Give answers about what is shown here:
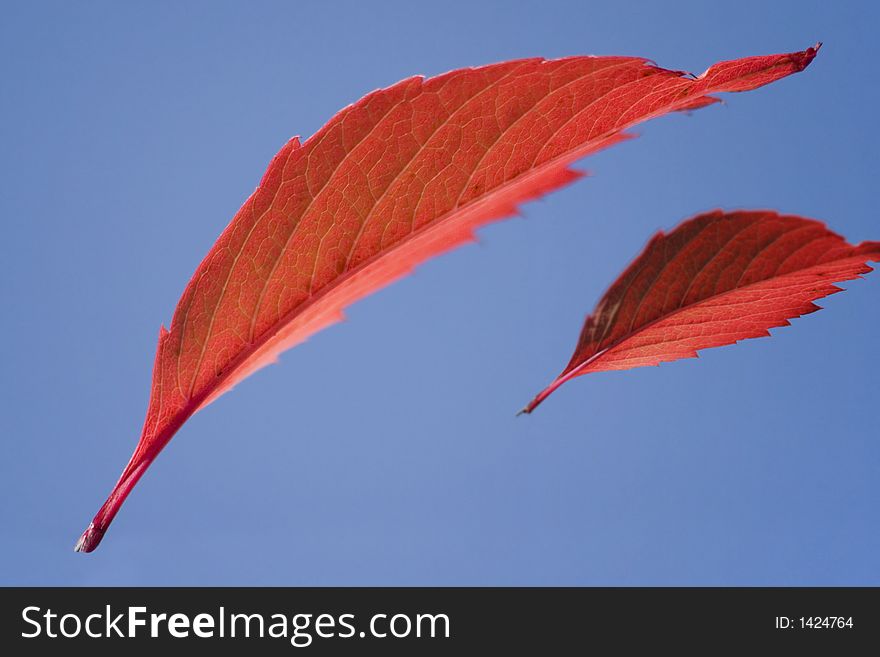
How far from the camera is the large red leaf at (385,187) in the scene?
433mm

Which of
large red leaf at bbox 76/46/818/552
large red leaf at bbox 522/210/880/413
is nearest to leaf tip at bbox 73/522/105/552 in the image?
large red leaf at bbox 76/46/818/552

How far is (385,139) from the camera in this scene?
46 centimetres

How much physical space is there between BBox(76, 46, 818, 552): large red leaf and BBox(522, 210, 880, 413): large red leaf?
0.12m

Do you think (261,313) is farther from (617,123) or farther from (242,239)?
(617,123)

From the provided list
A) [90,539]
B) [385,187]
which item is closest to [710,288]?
[385,187]

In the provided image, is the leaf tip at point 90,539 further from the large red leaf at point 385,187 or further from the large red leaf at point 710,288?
the large red leaf at point 710,288

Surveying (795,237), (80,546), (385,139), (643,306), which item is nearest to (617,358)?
(643,306)

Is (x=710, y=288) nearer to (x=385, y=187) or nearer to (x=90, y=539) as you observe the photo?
(x=385, y=187)

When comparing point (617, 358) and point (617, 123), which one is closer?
point (617, 123)

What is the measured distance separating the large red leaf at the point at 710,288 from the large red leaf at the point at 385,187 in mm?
124

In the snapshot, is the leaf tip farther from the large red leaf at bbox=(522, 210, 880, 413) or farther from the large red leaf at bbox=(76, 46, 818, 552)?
the large red leaf at bbox=(522, 210, 880, 413)

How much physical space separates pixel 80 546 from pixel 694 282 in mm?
487

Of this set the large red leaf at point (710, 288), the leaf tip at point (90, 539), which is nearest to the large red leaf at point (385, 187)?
the leaf tip at point (90, 539)

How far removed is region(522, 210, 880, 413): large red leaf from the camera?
51cm
